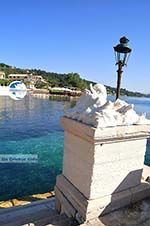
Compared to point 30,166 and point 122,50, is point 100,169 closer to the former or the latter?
point 122,50

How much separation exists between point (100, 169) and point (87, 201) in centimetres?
45

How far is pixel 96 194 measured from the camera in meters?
3.07

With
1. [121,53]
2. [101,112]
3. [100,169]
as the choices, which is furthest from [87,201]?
[121,53]

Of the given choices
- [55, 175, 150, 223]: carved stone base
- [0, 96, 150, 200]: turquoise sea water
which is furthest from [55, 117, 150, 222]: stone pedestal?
[0, 96, 150, 200]: turquoise sea water

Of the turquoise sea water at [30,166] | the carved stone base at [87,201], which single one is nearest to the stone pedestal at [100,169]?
the carved stone base at [87,201]

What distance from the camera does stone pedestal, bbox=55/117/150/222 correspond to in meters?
2.97

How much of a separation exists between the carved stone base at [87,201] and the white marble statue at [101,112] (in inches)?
40.1

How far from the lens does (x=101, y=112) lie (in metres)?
2.97

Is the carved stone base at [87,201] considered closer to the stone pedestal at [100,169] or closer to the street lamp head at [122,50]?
the stone pedestal at [100,169]

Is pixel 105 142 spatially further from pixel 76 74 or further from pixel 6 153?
pixel 76 74

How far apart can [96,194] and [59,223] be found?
66 cm

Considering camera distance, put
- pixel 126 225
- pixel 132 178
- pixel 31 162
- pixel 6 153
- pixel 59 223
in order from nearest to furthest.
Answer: pixel 126 225, pixel 59 223, pixel 132 178, pixel 31 162, pixel 6 153

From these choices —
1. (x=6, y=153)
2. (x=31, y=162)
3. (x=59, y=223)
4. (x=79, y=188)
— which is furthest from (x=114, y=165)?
(x=6, y=153)

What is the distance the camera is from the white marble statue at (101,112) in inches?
117
